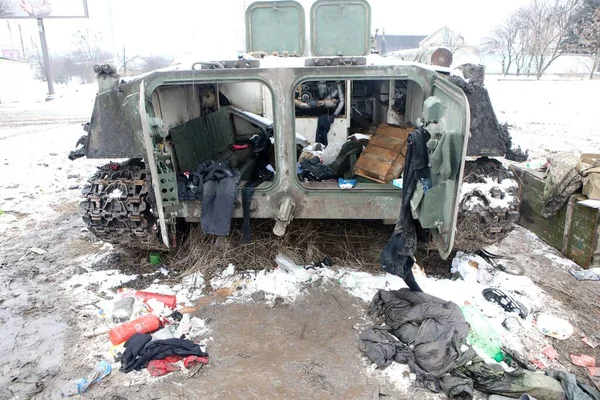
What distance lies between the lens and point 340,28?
266 inches

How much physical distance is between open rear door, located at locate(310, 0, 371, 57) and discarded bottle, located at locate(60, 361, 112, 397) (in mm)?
4958

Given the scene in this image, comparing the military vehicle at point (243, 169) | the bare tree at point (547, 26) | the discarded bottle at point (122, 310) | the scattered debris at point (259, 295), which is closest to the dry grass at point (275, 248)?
the military vehicle at point (243, 169)

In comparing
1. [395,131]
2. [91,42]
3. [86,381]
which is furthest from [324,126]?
[91,42]

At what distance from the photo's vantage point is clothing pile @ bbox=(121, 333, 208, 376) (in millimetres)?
3268

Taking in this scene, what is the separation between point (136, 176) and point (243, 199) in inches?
36.3

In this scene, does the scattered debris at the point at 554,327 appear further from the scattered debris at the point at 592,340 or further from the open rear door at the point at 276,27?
the open rear door at the point at 276,27

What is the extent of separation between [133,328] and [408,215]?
2.23 meters

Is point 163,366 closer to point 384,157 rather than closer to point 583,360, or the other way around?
point 384,157

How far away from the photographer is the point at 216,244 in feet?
15.7

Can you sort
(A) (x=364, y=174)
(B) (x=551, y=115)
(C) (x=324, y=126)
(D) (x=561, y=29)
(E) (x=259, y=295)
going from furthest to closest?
(D) (x=561, y=29) < (B) (x=551, y=115) < (C) (x=324, y=126) < (A) (x=364, y=174) < (E) (x=259, y=295)

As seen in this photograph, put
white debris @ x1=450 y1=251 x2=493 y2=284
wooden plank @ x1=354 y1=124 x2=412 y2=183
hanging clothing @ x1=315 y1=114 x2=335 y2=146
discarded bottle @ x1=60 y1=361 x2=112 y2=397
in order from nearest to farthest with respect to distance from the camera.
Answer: discarded bottle @ x1=60 y1=361 x2=112 y2=397 < white debris @ x1=450 y1=251 x2=493 y2=284 < wooden plank @ x1=354 y1=124 x2=412 y2=183 < hanging clothing @ x1=315 y1=114 x2=335 y2=146

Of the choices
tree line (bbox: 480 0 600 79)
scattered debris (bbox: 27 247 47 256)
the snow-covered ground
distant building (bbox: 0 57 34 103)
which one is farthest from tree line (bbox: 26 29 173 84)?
scattered debris (bbox: 27 247 47 256)

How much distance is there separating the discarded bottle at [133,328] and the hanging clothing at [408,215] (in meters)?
1.83

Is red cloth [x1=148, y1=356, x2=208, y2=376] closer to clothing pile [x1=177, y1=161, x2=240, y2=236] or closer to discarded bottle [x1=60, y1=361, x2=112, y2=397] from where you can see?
discarded bottle [x1=60, y1=361, x2=112, y2=397]
